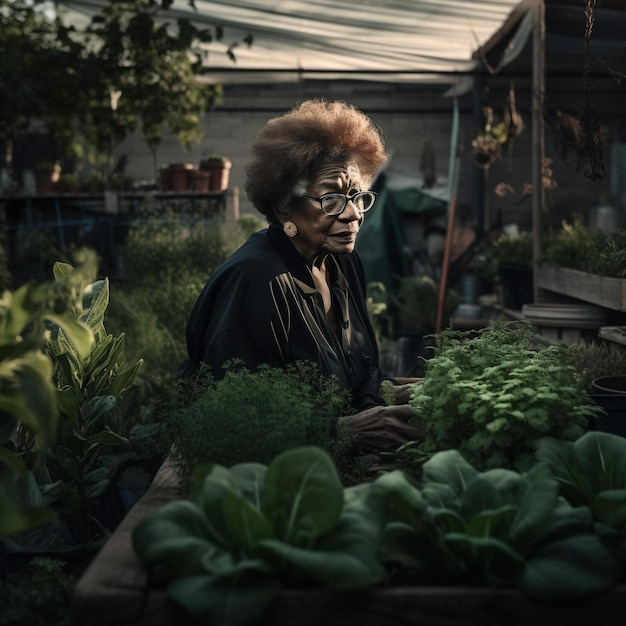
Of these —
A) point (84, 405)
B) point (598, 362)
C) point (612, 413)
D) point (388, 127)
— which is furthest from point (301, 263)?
point (388, 127)

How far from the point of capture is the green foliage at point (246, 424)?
181cm

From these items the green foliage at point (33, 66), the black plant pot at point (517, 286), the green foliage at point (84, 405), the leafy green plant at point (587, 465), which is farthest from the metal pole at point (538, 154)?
the green foliage at point (33, 66)

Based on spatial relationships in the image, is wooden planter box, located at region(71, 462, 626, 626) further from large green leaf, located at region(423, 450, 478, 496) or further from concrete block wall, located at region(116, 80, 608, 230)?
concrete block wall, located at region(116, 80, 608, 230)

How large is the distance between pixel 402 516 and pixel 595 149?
6.77ft

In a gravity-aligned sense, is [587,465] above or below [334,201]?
below

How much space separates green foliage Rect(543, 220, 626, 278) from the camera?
3.89 metres

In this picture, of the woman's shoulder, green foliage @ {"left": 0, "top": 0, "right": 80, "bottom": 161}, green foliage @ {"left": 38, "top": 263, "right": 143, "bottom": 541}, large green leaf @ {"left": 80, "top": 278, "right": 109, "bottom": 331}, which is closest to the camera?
green foliage @ {"left": 38, "top": 263, "right": 143, "bottom": 541}

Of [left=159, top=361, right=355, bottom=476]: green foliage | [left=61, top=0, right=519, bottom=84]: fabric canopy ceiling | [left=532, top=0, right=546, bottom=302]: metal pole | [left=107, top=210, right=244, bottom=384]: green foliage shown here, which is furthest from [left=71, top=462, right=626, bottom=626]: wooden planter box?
[left=61, top=0, right=519, bottom=84]: fabric canopy ceiling

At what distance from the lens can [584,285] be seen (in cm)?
454

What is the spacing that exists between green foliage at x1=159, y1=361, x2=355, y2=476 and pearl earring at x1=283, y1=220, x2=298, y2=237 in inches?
45.6

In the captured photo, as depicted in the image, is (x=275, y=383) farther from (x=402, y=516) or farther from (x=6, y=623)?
(x=6, y=623)

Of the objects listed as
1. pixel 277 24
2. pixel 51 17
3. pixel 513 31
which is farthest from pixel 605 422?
pixel 51 17

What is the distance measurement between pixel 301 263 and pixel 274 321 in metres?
0.36

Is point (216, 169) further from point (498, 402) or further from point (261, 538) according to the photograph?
point (261, 538)
